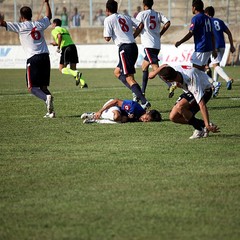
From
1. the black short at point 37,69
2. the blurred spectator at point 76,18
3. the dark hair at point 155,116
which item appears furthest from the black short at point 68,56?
the blurred spectator at point 76,18

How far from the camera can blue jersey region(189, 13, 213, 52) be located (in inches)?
617

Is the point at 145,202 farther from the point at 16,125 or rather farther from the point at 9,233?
the point at 16,125

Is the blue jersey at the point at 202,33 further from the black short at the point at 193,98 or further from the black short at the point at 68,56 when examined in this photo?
the black short at the point at 68,56

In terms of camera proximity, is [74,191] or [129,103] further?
[129,103]

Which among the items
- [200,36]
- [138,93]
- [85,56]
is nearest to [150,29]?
[138,93]

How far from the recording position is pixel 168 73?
12.1 metres

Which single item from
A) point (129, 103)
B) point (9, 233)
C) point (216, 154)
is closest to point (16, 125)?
point (129, 103)

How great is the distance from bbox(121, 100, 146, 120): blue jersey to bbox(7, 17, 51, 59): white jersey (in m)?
2.52

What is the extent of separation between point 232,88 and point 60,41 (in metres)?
5.72

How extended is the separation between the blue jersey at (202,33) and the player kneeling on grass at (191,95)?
3.20 m

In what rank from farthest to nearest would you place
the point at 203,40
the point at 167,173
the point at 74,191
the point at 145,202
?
the point at 203,40 → the point at 167,173 → the point at 74,191 → the point at 145,202

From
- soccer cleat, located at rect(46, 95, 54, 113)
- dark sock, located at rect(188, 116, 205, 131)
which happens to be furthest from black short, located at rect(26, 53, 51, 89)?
dark sock, located at rect(188, 116, 205, 131)

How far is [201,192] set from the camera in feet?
27.8

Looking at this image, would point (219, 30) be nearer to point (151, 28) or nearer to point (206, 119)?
point (151, 28)
